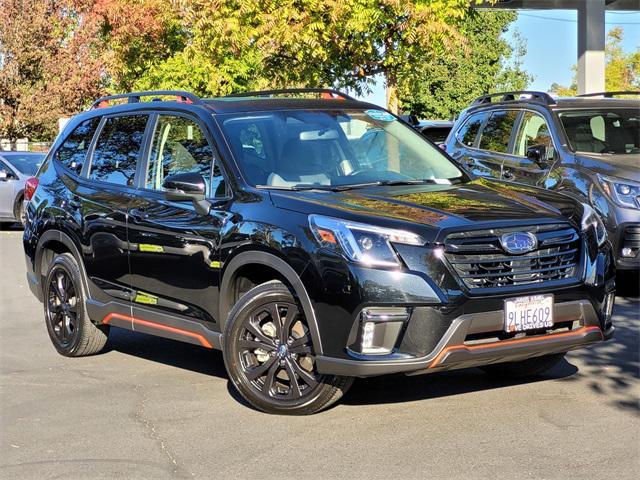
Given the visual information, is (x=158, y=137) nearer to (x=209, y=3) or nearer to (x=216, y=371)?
(x=216, y=371)

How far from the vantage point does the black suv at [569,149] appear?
9.42 metres

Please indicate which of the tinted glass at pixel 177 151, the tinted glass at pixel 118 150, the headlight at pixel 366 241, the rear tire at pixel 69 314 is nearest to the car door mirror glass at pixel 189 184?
the tinted glass at pixel 177 151

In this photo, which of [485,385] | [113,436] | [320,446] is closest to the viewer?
[320,446]

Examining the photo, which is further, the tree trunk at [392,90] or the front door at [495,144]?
the tree trunk at [392,90]

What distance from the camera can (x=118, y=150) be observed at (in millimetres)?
7473

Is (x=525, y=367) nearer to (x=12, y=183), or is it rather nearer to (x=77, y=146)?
(x=77, y=146)

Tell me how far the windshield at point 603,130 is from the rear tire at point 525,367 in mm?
4083

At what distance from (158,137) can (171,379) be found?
5.38 feet

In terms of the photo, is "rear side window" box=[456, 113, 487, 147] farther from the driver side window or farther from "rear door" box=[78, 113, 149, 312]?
the driver side window

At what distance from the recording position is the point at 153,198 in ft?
22.4

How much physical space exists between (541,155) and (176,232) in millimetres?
4911

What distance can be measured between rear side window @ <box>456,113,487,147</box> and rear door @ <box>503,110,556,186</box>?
2.80ft

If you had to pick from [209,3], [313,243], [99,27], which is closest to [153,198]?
[313,243]

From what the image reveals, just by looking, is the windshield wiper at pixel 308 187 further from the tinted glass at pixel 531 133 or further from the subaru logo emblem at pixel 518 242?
the tinted glass at pixel 531 133
